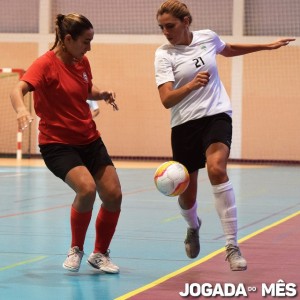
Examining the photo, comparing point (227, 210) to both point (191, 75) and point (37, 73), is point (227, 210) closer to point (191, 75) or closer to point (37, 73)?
point (191, 75)

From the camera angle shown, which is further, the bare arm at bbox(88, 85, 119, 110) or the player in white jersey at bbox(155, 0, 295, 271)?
the bare arm at bbox(88, 85, 119, 110)

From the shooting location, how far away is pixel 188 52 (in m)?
6.16

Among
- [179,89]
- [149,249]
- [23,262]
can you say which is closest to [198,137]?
[179,89]

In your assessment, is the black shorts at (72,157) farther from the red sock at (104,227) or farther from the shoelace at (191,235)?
the shoelace at (191,235)

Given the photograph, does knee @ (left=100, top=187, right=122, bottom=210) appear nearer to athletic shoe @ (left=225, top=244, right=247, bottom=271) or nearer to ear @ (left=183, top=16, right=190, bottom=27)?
athletic shoe @ (left=225, top=244, right=247, bottom=271)

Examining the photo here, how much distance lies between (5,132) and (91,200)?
16.9 metres

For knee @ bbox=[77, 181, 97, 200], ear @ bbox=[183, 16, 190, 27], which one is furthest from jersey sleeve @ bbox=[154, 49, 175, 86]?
knee @ bbox=[77, 181, 97, 200]

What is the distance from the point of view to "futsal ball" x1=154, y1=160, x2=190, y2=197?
612 cm

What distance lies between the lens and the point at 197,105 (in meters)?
6.11

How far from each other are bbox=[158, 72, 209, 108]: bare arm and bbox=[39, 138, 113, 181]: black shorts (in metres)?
0.60

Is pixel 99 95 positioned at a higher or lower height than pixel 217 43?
lower

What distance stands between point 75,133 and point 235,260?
1.42 meters

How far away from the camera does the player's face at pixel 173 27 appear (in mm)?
6035

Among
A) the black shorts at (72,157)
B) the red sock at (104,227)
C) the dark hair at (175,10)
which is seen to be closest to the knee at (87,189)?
the black shorts at (72,157)
